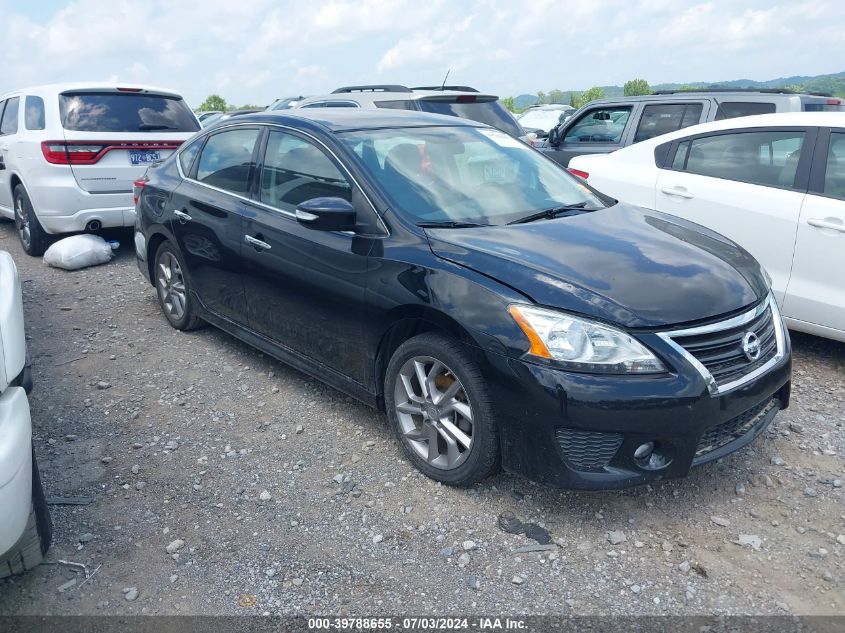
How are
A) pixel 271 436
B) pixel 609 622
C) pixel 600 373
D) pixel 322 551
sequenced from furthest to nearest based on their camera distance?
pixel 271 436
pixel 322 551
pixel 600 373
pixel 609 622

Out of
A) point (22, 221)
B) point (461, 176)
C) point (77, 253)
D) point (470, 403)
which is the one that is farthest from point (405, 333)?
point (22, 221)

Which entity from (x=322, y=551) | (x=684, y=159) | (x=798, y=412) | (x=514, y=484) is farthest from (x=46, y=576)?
(x=684, y=159)

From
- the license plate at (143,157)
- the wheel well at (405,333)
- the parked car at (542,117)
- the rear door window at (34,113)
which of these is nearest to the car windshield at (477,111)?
the license plate at (143,157)

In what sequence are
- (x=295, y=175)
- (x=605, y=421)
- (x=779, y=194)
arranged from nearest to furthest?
(x=605, y=421) < (x=295, y=175) < (x=779, y=194)

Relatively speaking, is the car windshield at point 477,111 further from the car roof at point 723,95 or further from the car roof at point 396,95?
the car roof at point 723,95

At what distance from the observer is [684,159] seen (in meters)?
5.28

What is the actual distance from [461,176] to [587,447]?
1652 mm

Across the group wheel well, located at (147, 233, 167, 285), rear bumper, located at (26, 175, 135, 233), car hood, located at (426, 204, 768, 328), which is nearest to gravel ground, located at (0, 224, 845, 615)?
car hood, located at (426, 204, 768, 328)

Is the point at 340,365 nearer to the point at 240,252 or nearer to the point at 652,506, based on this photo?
the point at 240,252

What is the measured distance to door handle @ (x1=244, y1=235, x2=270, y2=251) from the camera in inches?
155

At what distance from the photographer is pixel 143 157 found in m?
7.24

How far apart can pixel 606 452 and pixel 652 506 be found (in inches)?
21.3

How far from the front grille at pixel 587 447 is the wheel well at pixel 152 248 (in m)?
3.52

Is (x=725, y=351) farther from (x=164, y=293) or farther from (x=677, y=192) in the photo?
(x=164, y=293)
